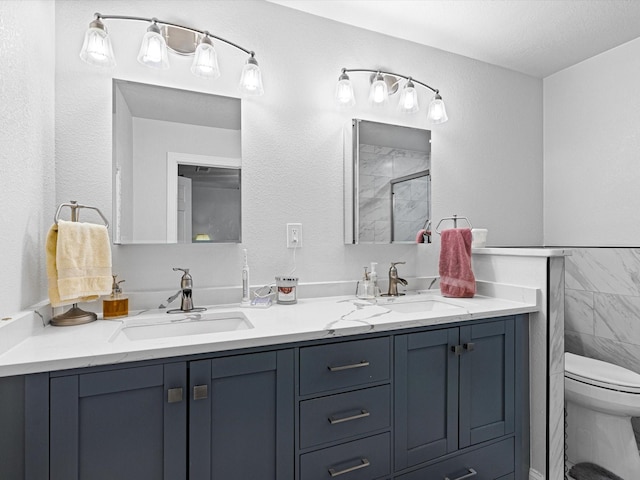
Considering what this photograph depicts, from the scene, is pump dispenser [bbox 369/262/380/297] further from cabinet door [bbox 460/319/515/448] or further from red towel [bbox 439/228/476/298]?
cabinet door [bbox 460/319/515/448]

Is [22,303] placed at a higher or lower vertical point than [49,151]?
lower

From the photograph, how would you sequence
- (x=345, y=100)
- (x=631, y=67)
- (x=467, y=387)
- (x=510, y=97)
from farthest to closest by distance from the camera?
1. (x=510, y=97)
2. (x=631, y=67)
3. (x=345, y=100)
4. (x=467, y=387)

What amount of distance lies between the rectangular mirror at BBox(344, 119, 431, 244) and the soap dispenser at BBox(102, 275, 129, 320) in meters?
1.08

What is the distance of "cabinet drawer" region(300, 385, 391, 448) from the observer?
122 centimetres

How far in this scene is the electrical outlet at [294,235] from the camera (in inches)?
71.6

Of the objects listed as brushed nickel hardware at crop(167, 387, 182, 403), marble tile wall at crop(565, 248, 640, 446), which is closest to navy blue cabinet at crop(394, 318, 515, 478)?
brushed nickel hardware at crop(167, 387, 182, 403)

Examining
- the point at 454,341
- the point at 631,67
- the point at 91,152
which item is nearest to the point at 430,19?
the point at 631,67

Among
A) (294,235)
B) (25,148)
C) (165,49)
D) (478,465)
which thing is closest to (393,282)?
(294,235)

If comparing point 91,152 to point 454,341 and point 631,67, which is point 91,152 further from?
point 631,67

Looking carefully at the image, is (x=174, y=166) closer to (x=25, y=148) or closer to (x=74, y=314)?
(x=25, y=148)

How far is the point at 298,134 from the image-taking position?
185 centimetres

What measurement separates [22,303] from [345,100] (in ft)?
5.25

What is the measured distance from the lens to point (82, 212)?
4.84ft

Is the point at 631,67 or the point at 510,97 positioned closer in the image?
the point at 631,67
